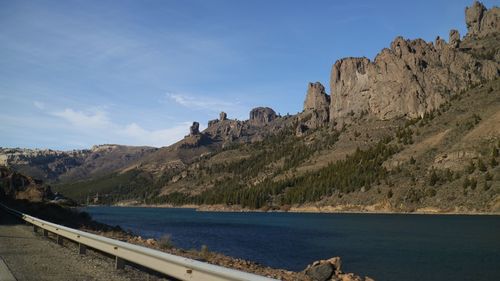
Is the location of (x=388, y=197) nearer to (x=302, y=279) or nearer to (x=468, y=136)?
(x=468, y=136)

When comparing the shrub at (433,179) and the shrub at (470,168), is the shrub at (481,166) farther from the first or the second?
the shrub at (433,179)

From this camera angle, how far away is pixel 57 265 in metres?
16.5

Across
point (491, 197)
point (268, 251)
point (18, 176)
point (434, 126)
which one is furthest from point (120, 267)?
point (434, 126)

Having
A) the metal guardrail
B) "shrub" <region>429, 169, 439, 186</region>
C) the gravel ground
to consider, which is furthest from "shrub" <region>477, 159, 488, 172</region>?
the metal guardrail

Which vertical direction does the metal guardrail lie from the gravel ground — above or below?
above

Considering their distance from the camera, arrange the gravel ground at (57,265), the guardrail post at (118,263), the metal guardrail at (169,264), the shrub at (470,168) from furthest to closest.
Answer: the shrub at (470,168)
the guardrail post at (118,263)
the gravel ground at (57,265)
the metal guardrail at (169,264)

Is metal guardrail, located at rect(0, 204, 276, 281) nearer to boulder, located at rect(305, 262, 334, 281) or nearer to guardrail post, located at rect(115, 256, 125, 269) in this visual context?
guardrail post, located at rect(115, 256, 125, 269)

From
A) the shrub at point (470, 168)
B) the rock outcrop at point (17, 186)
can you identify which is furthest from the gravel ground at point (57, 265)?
the shrub at point (470, 168)

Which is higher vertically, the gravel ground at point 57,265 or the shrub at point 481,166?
the shrub at point 481,166

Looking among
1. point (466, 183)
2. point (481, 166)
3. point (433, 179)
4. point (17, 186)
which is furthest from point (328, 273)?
point (433, 179)

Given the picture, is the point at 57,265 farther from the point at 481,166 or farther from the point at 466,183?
the point at 481,166

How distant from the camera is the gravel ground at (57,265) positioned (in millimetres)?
14328

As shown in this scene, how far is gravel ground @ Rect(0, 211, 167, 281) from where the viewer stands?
14328 millimetres

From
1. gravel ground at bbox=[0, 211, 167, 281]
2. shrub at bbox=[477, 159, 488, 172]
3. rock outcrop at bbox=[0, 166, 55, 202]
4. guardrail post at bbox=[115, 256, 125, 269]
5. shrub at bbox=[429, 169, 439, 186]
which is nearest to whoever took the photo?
gravel ground at bbox=[0, 211, 167, 281]
